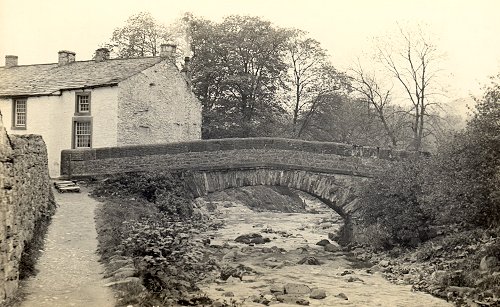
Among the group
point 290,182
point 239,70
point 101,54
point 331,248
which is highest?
point 101,54

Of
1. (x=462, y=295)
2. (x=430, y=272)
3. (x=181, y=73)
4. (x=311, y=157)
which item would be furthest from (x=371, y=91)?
(x=462, y=295)

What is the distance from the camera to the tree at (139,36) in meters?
33.9

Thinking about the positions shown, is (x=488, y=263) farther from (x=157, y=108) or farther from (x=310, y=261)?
(x=157, y=108)

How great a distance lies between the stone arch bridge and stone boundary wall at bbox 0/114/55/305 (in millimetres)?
5604

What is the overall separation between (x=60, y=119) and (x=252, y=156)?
11.9 m

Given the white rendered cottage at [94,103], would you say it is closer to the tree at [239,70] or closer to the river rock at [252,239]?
the tree at [239,70]

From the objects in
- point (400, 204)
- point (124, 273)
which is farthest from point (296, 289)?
point (400, 204)

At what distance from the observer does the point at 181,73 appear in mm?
29922

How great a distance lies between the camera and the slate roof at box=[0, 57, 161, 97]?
26266mm

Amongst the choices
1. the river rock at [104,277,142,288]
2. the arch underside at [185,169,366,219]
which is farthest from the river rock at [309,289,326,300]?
the arch underside at [185,169,366,219]

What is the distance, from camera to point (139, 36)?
1367 inches

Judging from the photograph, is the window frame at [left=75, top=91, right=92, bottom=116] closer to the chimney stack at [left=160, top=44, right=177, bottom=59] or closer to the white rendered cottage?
the white rendered cottage

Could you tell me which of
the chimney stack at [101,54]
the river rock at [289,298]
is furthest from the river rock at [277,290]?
the chimney stack at [101,54]

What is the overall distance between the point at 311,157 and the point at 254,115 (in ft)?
42.3
